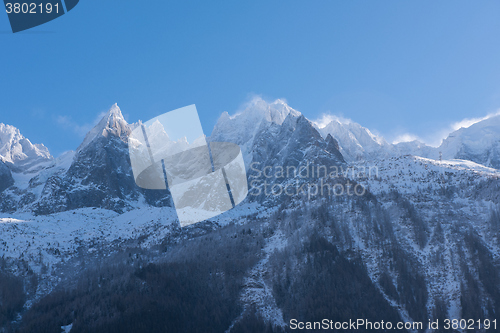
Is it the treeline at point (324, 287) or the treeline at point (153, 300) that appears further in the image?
the treeline at point (324, 287)

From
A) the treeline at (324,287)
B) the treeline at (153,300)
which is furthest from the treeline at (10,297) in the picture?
the treeline at (324,287)

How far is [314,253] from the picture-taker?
595ft

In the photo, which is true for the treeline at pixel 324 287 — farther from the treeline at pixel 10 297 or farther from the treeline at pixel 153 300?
the treeline at pixel 10 297

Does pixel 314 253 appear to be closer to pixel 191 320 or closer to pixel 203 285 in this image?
pixel 203 285

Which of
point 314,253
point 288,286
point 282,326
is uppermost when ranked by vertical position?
point 314,253

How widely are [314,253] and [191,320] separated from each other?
56.6 meters

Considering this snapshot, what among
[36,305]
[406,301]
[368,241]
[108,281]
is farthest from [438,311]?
[36,305]

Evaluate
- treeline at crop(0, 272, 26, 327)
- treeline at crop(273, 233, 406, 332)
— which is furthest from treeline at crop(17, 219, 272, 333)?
treeline at crop(273, 233, 406, 332)

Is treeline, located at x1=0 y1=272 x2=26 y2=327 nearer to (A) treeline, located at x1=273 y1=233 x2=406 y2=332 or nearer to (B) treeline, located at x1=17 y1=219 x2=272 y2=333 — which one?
(B) treeline, located at x1=17 y1=219 x2=272 y2=333

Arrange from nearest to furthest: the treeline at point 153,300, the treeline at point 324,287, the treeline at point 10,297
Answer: the treeline at point 153,300 → the treeline at point 10,297 → the treeline at point 324,287

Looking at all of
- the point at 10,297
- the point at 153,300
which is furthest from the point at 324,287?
the point at 10,297

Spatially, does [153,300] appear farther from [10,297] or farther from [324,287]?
[324,287]

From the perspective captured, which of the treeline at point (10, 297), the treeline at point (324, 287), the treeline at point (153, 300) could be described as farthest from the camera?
the treeline at point (324, 287)

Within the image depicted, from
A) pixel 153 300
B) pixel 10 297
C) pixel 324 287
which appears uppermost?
pixel 324 287
